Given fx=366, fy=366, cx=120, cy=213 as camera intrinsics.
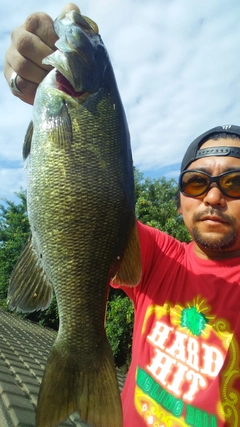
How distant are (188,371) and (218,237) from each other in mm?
842

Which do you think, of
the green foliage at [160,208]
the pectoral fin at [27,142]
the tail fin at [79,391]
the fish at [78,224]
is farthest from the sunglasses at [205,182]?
the green foliage at [160,208]

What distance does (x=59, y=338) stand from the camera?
1670 millimetres

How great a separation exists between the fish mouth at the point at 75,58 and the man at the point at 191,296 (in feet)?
0.35

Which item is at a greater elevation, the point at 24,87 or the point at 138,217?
the point at 138,217

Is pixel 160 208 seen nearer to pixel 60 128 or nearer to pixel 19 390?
pixel 19 390

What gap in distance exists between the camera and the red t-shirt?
1.94m

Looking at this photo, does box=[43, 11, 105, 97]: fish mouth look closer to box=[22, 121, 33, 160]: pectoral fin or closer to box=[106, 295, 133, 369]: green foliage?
box=[22, 121, 33, 160]: pectoral fin

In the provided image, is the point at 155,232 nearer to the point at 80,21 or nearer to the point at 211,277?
the point at 211,277

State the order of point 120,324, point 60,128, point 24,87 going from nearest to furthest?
point 60,128 < point 24,87 < point 120,324

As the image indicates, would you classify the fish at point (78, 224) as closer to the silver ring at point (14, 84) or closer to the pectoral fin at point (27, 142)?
the pectoral fin at point (27, 142)

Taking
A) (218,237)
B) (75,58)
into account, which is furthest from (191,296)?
(75,58)

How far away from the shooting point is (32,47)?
1.77 meters

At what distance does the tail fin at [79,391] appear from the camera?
58.5 inches

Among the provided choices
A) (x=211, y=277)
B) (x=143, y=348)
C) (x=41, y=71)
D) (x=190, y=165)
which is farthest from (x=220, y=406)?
(x=41, y=71)
